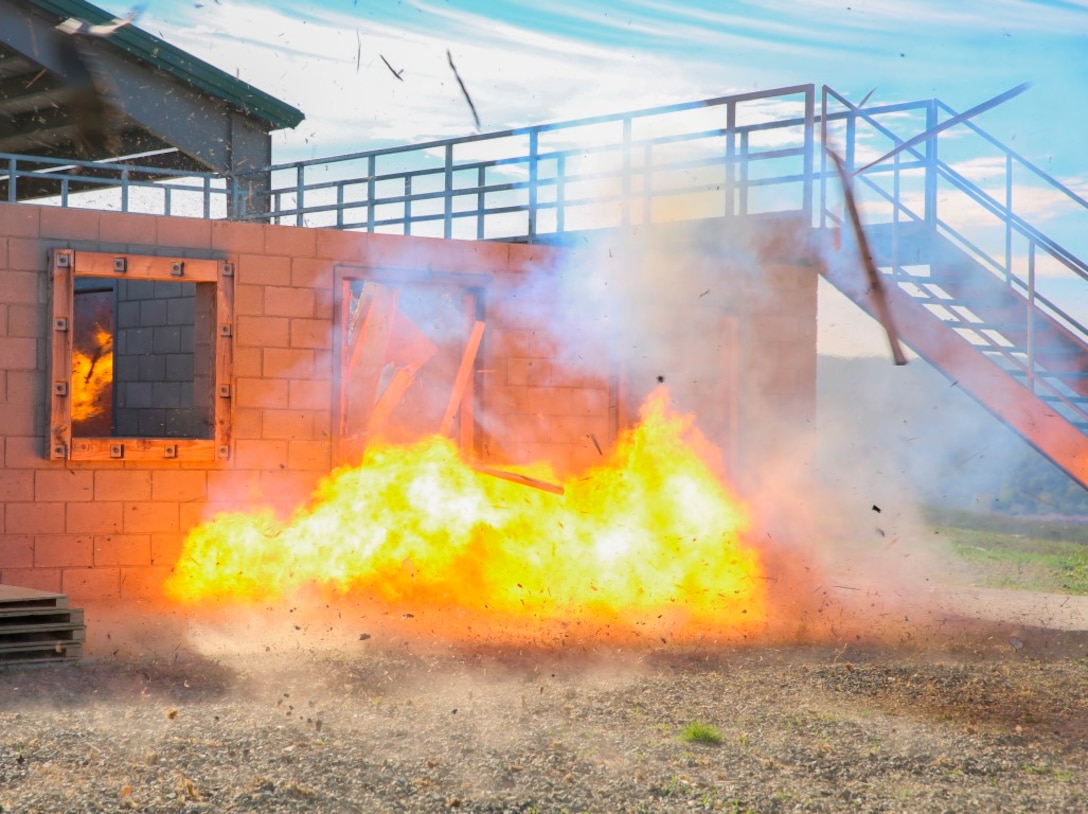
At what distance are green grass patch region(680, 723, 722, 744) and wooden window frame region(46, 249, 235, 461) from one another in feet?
17.9

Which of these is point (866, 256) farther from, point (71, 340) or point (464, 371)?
point (71, 340)

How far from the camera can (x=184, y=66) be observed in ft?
52.4

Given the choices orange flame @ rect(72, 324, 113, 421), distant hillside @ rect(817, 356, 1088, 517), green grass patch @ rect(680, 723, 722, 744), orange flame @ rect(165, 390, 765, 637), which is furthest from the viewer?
distant hillside @ rect(817, 356, 1088, 517)

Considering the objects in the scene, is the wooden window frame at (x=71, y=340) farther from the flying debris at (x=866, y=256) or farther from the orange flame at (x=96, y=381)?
the flying debris at (x=866, y=256)

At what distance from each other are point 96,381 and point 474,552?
6357 millimetres

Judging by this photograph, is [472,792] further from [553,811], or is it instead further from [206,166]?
[206,166]

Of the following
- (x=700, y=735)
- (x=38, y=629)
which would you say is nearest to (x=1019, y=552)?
(x=700, y=735)

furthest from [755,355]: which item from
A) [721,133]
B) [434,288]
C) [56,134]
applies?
[56,134]

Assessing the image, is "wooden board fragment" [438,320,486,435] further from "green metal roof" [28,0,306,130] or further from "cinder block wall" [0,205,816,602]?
"green metal roof" [28,0,306,130]

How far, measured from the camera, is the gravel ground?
5.76m

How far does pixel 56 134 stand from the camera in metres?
17.1

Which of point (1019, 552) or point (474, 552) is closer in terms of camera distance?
point (474, 552)

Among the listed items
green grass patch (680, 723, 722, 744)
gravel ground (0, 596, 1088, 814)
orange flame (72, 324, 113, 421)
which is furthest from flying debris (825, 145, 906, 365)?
orange flame (72, 324, 113, 421)

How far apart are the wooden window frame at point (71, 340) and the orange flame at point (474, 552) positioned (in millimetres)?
769
